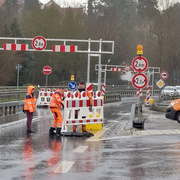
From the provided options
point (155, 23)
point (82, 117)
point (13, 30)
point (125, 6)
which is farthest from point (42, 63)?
point (82, 117)

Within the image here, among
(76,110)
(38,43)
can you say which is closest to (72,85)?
(38,43)

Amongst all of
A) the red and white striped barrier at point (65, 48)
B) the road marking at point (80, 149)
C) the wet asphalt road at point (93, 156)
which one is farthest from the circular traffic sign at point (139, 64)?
the red and white striped barrier at point (65, 48)

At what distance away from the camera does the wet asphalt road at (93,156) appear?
9.29m

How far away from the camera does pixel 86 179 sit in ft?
28.8

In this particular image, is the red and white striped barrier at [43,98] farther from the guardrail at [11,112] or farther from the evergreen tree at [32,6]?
the evergreen tree at [32,6]

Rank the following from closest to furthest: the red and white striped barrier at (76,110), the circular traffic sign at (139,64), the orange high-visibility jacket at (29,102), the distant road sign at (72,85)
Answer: the red and white striped barrier at (76,110), the orange high-visibility jacket at (29,102), the circular traffic sign at (139,64), the distant road sign at (72,85)

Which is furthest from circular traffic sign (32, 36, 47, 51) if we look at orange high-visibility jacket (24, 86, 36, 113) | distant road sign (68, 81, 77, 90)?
orange high-visibility jacket (24, 86, 36, 113)

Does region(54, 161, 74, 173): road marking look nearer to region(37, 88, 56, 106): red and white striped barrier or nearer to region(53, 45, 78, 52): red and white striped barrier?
region(53, 45, 78, 52): red and white striped barrier

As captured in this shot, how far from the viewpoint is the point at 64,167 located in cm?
1002

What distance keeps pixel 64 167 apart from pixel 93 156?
1.79 m

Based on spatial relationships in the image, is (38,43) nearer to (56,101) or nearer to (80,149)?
(56,101)

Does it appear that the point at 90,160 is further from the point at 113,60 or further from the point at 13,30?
the point at 113,60

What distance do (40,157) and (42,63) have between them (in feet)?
193

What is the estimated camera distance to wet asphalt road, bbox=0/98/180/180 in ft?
30.5
